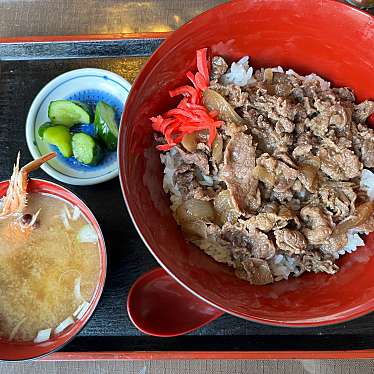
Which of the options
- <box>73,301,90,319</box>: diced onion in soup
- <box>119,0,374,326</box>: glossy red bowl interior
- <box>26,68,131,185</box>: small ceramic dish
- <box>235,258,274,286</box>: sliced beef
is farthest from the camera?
<box>26,68,131,185</box>: small ceramic dish

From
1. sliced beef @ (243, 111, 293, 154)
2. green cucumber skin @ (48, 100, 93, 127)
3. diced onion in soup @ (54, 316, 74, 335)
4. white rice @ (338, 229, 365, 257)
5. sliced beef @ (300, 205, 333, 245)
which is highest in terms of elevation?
sliced beef @ (243, 111, 293, 154)

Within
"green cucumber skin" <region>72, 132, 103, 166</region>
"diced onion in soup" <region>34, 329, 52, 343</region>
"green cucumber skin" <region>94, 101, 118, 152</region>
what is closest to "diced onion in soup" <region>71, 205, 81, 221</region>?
"green cucumber skin" <region>72, 132, 103, 166</region>

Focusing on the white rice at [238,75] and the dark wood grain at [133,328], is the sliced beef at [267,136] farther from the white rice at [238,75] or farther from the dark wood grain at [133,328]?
the dark wood grain at [133,328]

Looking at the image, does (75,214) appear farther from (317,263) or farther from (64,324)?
(317,263)

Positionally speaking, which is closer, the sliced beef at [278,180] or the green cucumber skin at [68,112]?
the sliced beef at [278,180]

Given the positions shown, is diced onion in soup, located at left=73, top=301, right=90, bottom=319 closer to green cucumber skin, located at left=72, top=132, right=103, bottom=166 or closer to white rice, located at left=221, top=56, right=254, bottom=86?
green cucumber skin, located at left=72, top=132, right=103, bottom=166

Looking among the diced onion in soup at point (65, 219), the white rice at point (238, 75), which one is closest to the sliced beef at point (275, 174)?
the white rice at point (238, 75)

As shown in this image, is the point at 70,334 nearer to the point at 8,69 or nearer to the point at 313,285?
the point at 313,285
